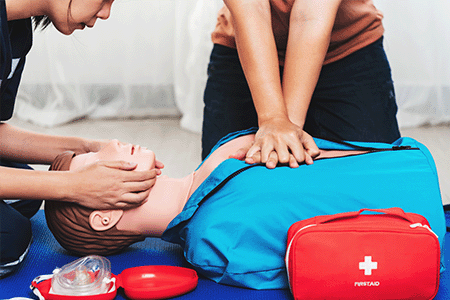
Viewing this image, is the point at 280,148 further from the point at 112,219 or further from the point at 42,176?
the point at 42,176

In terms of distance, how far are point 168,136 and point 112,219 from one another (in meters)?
1.94

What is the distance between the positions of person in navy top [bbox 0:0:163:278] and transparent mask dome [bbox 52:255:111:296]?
0.14m

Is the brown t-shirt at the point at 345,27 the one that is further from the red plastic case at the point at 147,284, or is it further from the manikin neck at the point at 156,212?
the red plastic case at the point at 147,284

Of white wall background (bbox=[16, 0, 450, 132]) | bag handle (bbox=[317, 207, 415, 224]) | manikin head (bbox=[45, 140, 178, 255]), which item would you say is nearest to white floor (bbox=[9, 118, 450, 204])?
white wall background (bbox=[16, 0, 450, 132])

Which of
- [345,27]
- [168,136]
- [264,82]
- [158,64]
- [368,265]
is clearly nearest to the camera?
[368,265]

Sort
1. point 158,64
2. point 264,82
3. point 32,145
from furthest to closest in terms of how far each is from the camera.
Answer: point 158,64 → point 32,145 → point 264,82

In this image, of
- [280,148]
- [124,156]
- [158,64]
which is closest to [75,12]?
[124,156]

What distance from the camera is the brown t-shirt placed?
1.52 metres

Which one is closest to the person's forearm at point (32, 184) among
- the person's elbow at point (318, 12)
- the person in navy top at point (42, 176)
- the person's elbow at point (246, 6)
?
the person in navy top at point (42, 176)

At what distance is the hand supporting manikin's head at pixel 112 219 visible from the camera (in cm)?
114

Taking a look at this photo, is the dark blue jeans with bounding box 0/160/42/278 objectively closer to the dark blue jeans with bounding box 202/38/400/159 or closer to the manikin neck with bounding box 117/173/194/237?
the manikin neck with bounding box 117/173/194/237

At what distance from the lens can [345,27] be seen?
1573 millimetres

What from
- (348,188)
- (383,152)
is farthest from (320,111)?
(348,188)

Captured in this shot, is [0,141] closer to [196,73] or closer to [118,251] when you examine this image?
[118,251]
